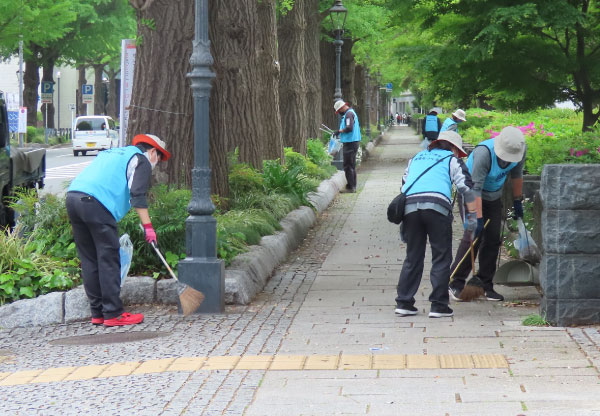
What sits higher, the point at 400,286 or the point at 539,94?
the point at 539,94

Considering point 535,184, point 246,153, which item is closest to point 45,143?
point 246,153

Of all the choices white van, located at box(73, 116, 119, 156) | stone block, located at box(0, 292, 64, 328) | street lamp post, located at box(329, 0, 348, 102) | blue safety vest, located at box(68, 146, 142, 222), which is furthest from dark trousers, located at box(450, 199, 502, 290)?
white van, located at box(73, 116, 119, 156)

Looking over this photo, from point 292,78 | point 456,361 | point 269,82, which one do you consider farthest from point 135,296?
point 292,78

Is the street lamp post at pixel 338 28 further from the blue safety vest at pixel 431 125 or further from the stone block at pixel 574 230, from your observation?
the stone block at pixel 574 230

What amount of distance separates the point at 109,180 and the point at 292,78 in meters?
14.5

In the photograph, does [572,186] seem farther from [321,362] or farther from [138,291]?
[138,291]

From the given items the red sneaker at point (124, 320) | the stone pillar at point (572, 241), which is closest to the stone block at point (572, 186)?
the stone pillar at point (572, 241)

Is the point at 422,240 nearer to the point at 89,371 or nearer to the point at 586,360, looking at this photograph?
the point at 586,360

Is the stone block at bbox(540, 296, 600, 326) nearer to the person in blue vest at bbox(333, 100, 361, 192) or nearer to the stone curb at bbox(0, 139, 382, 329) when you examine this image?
the stone curb at bbox(0, 139, 382, 329)

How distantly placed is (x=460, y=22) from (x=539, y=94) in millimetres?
1812

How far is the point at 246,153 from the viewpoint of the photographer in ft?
53.5

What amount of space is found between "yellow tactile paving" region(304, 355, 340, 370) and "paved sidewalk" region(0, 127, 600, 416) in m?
0.02

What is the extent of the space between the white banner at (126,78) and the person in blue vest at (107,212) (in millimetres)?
3581

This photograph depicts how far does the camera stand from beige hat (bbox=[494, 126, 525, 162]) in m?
9.08
